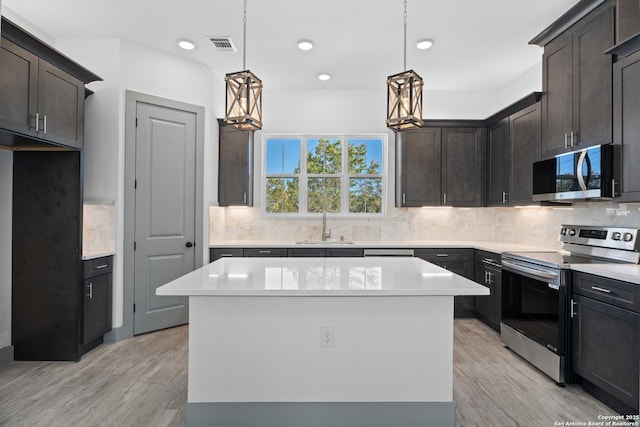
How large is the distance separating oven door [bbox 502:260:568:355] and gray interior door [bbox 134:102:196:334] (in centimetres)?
329

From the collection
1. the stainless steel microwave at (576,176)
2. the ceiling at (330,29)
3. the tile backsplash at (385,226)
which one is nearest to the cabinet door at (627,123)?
the stainless steel microwave at (576,176)

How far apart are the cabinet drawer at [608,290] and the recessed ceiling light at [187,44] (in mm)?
3949

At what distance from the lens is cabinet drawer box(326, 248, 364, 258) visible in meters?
4.52

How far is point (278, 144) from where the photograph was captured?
5.19 metres

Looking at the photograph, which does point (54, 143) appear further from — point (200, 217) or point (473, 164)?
point (473, 164)

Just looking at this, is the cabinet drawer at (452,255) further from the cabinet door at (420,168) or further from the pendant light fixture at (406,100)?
the pendant light fixture at (406,100)

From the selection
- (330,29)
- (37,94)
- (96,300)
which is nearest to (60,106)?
(37,94)

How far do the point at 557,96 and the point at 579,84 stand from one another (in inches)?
11.5

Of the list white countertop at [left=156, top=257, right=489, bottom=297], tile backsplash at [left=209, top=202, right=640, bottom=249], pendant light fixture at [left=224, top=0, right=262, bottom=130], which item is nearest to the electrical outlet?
white countertop at [left=156, top=257, right=489, bottom=297]

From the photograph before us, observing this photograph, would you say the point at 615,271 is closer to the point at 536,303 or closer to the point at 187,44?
the point at 536,303

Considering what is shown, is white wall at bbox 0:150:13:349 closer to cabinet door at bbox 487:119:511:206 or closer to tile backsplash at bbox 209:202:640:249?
tile backsplash at bbox 209:202:640:249

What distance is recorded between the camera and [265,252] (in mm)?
4520

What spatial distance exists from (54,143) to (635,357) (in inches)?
165

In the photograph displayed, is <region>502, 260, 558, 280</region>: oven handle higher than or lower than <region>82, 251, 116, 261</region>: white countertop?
lower
